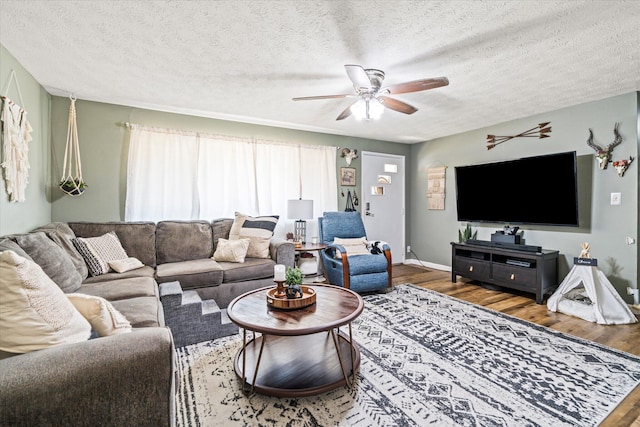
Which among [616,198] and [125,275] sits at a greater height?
[616,198]

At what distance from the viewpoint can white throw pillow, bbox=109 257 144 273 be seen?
283 centimetres

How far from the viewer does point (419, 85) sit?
2295 millimetres

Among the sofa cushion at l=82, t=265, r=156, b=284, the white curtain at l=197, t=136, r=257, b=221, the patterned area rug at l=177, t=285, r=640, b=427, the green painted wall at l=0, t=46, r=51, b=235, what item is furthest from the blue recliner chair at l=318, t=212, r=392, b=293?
the green painted wall at l=0, t=46, r=51, b=235

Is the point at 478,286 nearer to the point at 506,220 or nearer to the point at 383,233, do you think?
the point at 506,220

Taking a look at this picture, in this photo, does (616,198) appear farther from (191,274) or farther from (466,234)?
(191,274)

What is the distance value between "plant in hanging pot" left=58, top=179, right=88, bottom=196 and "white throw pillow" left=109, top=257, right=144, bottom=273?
1.04 m

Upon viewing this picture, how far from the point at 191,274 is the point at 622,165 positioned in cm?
475

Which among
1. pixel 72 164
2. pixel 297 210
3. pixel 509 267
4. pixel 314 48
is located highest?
pixel 314 48

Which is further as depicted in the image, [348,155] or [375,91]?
[348,155]

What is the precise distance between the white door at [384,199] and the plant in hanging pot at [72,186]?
3987mm

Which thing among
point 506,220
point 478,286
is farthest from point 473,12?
point 478,286

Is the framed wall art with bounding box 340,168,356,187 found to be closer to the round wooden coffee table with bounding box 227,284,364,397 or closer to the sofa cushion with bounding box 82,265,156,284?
the round wooden coffee table with bounding box 227,284,364,397

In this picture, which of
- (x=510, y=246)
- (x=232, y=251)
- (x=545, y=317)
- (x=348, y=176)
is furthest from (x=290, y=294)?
(x=348, y=176)

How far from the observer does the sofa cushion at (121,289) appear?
2.19 meters
